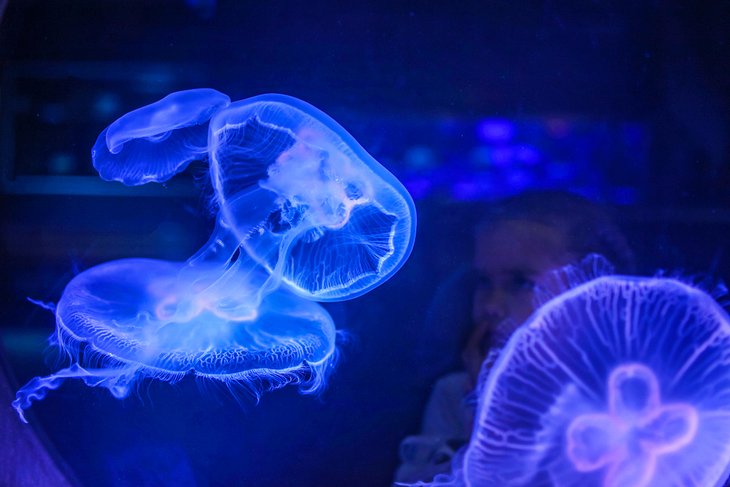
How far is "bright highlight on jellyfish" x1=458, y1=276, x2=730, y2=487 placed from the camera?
221 cm

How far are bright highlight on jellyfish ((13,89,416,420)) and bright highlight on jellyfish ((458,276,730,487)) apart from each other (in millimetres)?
820

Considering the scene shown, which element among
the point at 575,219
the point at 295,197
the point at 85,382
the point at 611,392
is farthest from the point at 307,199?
the point at 611,392

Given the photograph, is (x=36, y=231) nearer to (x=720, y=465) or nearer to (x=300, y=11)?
(x=300, y=11)

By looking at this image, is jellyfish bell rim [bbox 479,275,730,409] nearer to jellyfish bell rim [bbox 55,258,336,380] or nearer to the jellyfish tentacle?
jellyfish bell rim [bbox 55,258,336,380]

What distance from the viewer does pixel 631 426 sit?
228cm

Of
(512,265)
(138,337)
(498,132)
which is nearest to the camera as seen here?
(512,265)

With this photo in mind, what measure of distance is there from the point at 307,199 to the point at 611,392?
1.47m

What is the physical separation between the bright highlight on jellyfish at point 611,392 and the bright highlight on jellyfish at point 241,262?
82 centimetres

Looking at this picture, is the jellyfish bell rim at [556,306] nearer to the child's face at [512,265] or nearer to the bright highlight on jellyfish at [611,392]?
the bright highlight on jellyfish at [611,392]

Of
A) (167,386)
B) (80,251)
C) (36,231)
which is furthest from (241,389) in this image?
(36,231)

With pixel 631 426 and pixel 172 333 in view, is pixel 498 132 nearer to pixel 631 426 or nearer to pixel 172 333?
pixel 631 426

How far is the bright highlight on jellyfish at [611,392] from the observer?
2.21 meters

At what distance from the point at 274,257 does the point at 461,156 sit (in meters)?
0.95

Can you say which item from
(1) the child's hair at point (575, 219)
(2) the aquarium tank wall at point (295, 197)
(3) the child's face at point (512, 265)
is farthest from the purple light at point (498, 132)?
(3) the child's face at point (512, 265)
